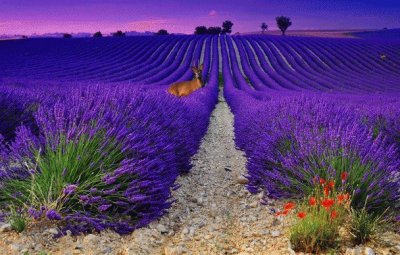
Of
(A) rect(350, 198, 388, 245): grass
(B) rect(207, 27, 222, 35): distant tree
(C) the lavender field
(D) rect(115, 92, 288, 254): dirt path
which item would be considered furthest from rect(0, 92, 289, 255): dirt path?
(B) rect(207, 27, 222, 35): distant tree

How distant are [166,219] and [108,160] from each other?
64cm

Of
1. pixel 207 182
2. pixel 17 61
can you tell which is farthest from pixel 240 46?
pixel 207 182

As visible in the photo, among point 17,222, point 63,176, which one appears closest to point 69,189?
point 63,176

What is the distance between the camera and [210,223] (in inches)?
118

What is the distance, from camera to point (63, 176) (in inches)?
96.0

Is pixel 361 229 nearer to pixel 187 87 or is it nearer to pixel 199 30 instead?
pixel 187 87

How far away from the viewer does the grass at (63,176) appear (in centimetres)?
242

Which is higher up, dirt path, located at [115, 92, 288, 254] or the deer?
the deer

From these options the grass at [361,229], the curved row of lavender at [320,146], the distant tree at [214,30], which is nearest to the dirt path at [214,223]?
the curved row of lavender at [320,146]

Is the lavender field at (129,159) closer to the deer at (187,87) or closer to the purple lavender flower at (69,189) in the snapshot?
the purple lavender flower at (69,189)

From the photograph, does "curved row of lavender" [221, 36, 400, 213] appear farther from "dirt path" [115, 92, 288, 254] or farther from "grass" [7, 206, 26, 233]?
"grass" [7, 206, 26, 233]

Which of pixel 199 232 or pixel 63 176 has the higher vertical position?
pixel 63 176

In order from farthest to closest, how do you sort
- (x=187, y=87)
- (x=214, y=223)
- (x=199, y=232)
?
(x=187, y=87) < (x=214, y=223) < (x=199, y=232)

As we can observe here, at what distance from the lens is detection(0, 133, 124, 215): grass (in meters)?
2.42
